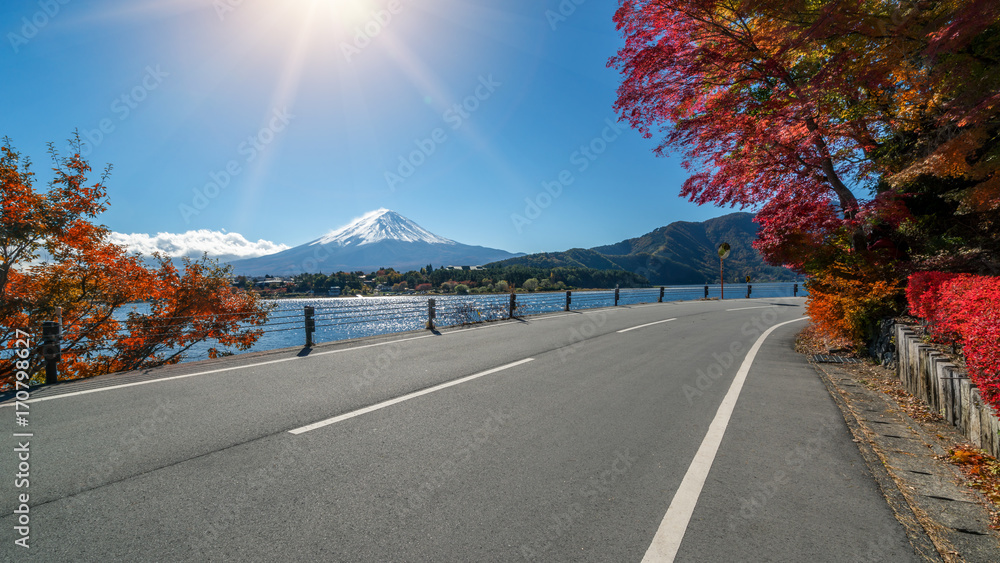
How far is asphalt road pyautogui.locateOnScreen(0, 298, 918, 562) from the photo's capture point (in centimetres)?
222

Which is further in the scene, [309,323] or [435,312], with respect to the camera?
[435,312]

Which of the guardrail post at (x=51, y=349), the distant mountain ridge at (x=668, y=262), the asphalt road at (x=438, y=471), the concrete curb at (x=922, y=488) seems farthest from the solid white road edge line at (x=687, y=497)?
the distant mountain ridge at (x=668, y=262)

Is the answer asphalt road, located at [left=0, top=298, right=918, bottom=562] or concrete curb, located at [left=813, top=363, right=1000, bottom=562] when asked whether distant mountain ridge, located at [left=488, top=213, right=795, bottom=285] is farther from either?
concrete curb, located at [left=813, top=363, right=1000, bottom=562]

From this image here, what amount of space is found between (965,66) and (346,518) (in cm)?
895


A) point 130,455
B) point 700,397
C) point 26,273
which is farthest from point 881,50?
point 26,273

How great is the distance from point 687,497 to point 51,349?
8571mm

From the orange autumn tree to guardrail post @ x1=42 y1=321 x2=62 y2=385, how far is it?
1.90m

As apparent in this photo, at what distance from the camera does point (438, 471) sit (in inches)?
119

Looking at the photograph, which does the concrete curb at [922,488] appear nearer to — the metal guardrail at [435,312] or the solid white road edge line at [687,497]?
the solid white road edge line at [687,497]

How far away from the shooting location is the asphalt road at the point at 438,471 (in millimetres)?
2225

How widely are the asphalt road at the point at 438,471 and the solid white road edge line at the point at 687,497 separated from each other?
18 millimetres

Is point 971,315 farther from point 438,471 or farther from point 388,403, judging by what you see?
point 388,403

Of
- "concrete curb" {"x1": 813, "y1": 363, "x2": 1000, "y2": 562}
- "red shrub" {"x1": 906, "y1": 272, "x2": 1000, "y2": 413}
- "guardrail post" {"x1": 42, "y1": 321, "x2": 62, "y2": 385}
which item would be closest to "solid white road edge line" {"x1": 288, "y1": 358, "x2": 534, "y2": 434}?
"concrete curb" {"x1": 813, "y1": 363, "x2": 1000, "y2": 562}

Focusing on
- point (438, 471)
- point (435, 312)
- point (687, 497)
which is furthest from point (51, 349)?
point (687, 497)
